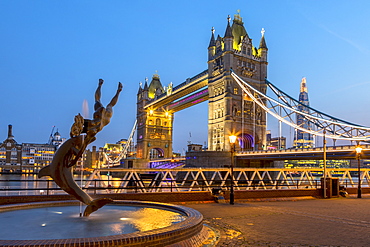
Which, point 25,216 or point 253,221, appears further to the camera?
point 253,221

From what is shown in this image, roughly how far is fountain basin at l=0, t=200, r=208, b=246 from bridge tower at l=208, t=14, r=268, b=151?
165 ft

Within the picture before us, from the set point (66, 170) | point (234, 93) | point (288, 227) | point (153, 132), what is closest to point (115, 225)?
point (66, 170)

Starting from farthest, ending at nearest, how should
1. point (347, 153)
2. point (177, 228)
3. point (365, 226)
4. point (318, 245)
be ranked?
point (347, 153), point (365, 226), point (318, 245), point (177, 228)

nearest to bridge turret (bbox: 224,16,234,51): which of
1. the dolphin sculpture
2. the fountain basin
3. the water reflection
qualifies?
the fountain basin

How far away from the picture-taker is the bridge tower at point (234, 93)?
6291 cm

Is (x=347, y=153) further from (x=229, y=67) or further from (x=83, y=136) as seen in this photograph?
(x=83, y=136)

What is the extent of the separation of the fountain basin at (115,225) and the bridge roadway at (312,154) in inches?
1378

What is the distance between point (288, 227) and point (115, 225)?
5.15 m

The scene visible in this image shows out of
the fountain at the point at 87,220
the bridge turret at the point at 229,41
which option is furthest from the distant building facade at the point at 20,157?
the fountain at the point at 87,220

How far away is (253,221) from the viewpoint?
1153 centimetres

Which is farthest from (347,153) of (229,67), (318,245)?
(318,245)

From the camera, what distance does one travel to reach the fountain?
6.56 metres

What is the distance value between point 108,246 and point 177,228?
1664 millimetres

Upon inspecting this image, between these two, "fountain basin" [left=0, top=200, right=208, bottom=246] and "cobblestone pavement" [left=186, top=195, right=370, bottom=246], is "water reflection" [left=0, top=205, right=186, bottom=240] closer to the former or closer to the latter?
"fountain basin" [left=0, top=200, right=208, bottom=246]
